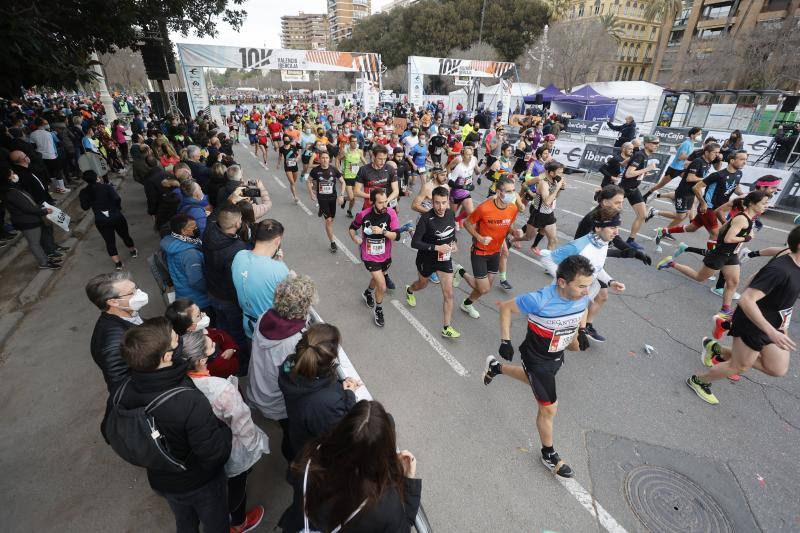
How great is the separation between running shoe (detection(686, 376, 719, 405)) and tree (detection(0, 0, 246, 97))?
957 centimetres

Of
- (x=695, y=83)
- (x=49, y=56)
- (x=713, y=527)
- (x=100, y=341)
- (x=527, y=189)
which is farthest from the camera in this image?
(x=695, y=83)

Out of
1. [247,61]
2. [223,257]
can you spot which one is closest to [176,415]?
[223,257]

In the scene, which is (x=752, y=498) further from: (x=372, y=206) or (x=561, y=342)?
(x=372, y=206)

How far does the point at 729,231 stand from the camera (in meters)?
4.99

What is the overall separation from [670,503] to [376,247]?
3.90 m

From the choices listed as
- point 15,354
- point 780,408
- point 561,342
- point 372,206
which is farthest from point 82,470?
point 780,408

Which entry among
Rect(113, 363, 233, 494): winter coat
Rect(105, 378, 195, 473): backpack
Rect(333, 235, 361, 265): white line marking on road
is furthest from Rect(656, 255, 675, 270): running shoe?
Rect(105, 378, 195, 473): backpack

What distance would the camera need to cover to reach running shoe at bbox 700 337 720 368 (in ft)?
14.3

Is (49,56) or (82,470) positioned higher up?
(49,56)

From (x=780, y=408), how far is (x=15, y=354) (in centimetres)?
913

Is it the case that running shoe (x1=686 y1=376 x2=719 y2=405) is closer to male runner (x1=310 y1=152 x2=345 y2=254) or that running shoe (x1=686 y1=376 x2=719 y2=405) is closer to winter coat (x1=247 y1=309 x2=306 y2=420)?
winter coat (x1=247 y1=309 x2=306 y2=420)

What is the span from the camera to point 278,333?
2555mm

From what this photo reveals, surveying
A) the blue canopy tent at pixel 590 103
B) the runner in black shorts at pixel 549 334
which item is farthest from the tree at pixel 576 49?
the runner in black shorts at pixel 549 334

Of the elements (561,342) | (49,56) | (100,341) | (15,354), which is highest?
(49,56)
